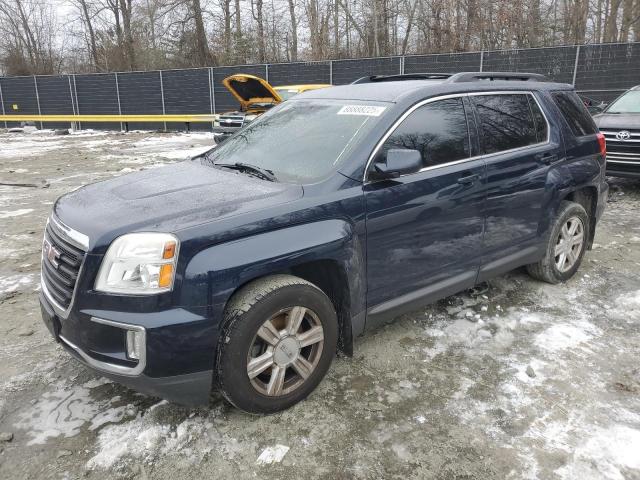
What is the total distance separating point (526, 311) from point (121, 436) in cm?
315

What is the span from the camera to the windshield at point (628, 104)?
27.8 ft

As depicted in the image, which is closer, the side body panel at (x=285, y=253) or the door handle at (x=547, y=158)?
the side body panel at (x=285, y=253)

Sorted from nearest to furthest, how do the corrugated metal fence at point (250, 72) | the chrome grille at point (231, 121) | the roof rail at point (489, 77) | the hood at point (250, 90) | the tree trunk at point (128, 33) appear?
1. the roof rail at point (489, 77)
2. the hood at point (250, 90)
3. the chrome grille at point (231, 121)
4. the corrugated metal fence at point (250, 72)
5. the tree trunk at point (128, 33)

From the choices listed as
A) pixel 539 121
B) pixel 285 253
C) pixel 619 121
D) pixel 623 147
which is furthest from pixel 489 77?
pixel 619 121

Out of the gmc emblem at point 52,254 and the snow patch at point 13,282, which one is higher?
the gmc emblem at point 52,254

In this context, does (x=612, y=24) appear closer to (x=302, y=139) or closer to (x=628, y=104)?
(x=628, y=104)

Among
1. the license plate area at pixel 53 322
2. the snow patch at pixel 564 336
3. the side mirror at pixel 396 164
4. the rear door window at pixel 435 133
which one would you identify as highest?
the rear door window at pixel 435 133

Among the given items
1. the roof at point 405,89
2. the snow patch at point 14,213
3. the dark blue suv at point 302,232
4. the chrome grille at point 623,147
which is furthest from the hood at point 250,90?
the dark blue suv at point 302,232

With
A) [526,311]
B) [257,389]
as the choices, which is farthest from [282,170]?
[526,311]

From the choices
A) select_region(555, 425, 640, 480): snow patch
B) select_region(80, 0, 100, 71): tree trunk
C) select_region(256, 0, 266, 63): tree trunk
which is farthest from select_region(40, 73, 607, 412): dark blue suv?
select_region(80, 0, 100, 71): tree trunk

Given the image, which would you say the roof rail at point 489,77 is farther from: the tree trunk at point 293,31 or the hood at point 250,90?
the tree trunk at point 293,31

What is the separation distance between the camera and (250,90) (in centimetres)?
1381

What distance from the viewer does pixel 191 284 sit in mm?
2400

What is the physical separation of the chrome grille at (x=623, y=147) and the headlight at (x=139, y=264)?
768 centimetres
